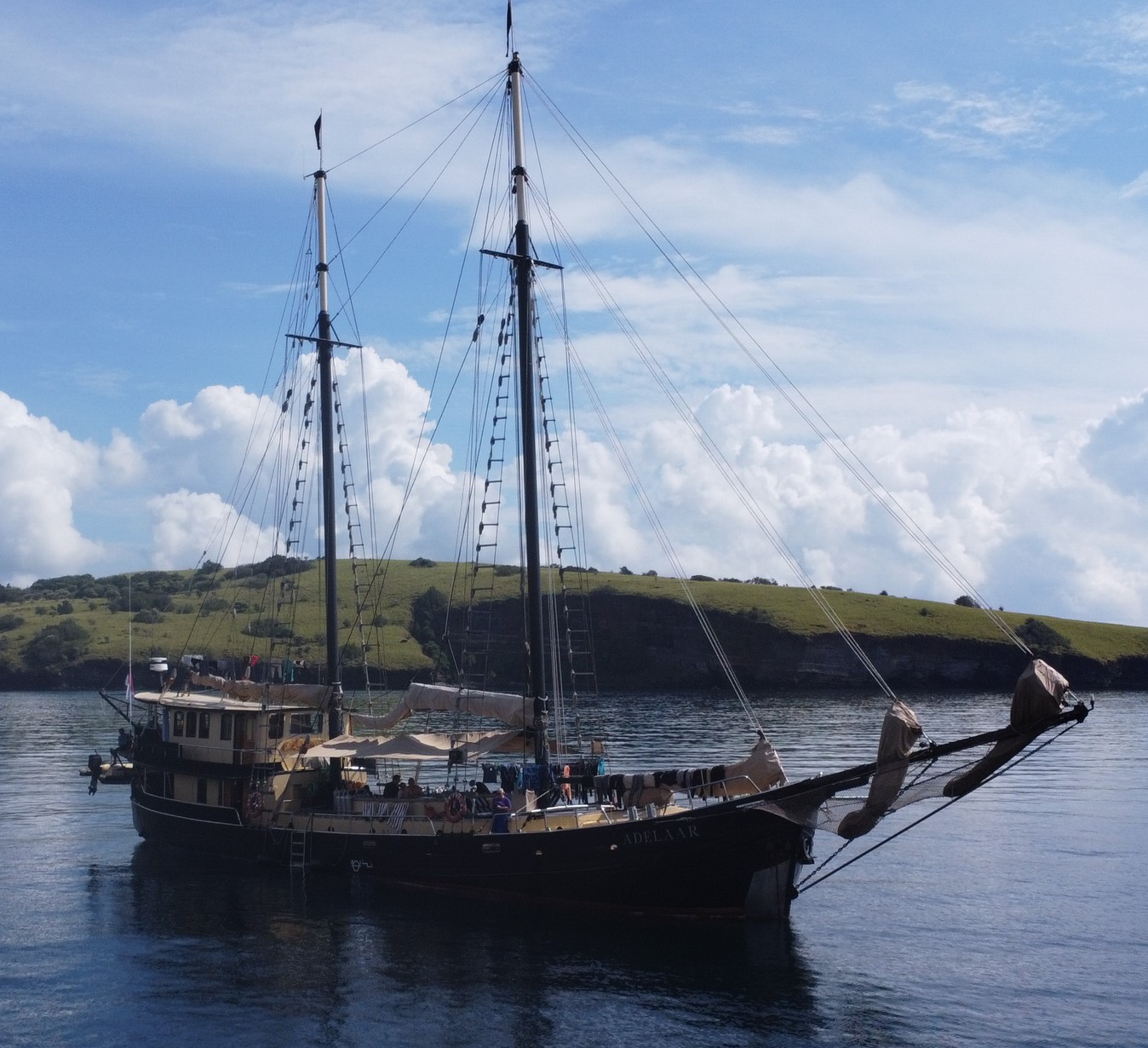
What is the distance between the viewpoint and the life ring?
139 feet

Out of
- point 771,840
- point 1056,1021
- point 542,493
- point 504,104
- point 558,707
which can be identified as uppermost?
point 504,104

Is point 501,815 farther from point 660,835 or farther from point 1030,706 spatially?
point 1030,706

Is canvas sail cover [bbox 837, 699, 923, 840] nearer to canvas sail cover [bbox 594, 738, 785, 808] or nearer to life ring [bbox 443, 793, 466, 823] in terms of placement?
canvas sail cover [bbox 594, 738, 785, 808]

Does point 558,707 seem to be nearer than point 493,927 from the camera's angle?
No

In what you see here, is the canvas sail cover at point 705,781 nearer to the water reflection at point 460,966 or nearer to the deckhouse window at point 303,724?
the water reflection at point 460,966

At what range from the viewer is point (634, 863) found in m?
38.3

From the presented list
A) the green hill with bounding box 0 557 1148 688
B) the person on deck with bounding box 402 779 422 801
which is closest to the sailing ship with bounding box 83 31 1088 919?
the person on deck with bounding box 402 779 422 801

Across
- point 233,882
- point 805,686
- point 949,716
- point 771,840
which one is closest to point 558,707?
point 771,840

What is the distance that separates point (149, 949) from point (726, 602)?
14649 cm

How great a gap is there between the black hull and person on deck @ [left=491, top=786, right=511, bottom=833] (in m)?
0.39

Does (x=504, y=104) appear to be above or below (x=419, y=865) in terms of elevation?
above

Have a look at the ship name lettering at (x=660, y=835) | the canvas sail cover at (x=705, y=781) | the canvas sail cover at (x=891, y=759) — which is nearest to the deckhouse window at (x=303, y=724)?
the canvas sail cover at (x=705, y=781)

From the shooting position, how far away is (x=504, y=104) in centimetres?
4616

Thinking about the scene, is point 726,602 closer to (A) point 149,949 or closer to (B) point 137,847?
(B) point 137,847
